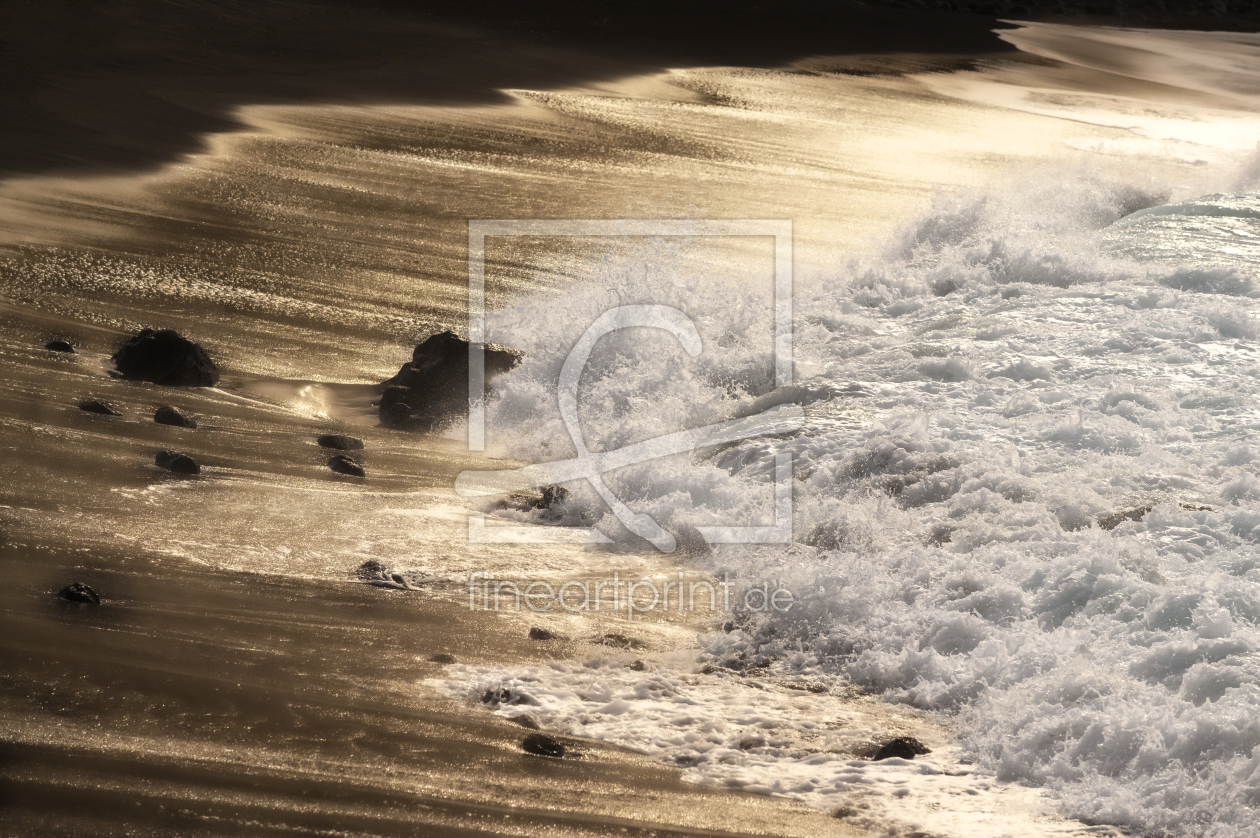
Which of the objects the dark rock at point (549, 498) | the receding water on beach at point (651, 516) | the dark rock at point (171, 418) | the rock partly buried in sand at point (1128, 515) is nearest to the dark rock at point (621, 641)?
the receding water on beach at point (651, 516)

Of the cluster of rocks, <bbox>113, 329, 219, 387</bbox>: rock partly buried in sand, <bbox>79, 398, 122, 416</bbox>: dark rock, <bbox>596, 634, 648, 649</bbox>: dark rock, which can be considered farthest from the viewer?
<bbox>113, 329, 219, 387</bbox>: rock partly buried in sand

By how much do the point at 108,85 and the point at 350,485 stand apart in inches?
345

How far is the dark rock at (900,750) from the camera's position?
4301 mm

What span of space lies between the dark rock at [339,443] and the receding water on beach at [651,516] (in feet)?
0.48

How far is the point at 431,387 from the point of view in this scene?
755cm

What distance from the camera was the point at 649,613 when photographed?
210 inches

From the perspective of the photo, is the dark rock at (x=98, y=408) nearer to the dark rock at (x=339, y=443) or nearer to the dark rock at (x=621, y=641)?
the dark rock at (x=339, y=443)

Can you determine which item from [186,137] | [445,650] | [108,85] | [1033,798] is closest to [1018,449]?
[1033,798]

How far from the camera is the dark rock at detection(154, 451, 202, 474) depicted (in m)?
5.93

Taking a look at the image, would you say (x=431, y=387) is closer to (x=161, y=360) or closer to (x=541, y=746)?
(x=161, y=360)

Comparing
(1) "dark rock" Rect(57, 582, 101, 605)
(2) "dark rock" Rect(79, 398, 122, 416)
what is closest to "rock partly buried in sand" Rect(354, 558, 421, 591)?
(1) "dark rock" Rect(57, 582, 101, 605)

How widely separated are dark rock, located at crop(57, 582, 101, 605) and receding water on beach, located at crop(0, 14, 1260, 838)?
58 millimetres

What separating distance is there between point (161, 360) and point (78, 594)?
276 centimetres

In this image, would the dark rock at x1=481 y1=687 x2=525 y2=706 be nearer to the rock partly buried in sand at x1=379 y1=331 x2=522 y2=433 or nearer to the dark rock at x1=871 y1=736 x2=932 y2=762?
the dark rock at x1=871 y1=736 x2=932 y2=762
